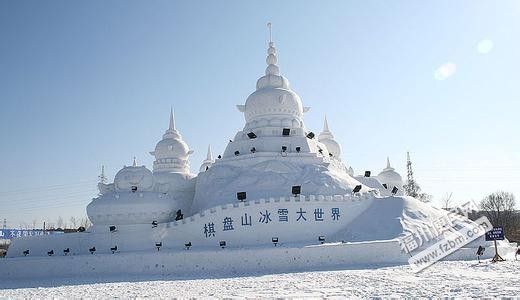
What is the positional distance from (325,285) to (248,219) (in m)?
11.3

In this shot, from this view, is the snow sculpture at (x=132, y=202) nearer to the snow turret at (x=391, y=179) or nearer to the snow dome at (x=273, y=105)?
the snow dome at (x=273, y=105)


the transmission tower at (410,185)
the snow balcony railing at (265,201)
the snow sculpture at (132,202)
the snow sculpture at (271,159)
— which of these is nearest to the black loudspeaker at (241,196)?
the snow sculpture at (271,159)

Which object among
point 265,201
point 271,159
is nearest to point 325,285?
point 265,201

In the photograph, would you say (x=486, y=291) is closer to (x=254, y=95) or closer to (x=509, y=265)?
(x=509, y=265)

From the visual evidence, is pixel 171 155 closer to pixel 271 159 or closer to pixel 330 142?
pixel 271 159

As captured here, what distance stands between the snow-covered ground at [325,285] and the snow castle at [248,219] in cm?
230

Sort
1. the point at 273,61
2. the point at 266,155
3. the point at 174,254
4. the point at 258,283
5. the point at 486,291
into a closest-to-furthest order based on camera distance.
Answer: the point at 486,291 < the point at 258,283 < the point at 174,254 < the point at 266,155 < the point at 273,61

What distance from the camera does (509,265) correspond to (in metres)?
22.0

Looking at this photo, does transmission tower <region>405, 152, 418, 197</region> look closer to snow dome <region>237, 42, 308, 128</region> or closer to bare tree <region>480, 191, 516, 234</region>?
bare tree <region>480, 191, 516, 234</region>

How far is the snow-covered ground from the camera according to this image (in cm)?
1535

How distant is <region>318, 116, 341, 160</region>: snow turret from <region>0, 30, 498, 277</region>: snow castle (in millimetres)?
10319

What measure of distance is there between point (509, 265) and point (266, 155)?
18611 mm

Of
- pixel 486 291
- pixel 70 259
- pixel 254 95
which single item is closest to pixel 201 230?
pixel 70 259

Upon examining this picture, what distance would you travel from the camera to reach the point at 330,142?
49.0 m
